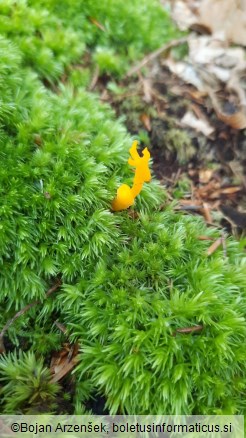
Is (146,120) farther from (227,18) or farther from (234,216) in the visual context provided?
(227,18)

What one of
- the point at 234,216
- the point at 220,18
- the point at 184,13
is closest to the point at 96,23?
the point at 184,13

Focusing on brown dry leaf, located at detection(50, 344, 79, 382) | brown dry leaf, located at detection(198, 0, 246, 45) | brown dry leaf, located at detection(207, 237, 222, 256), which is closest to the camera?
brown dry leaf, located at detection(50, 344, 79, 382)

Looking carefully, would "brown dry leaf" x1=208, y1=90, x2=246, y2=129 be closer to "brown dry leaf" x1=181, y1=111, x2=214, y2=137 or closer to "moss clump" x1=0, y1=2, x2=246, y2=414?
"brown dry leaf" x1=181, y1=111, x2=214, y2=137

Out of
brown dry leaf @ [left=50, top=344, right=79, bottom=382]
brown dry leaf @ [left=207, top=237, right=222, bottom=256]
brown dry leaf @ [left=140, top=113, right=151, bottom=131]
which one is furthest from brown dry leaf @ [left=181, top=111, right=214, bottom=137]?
brown dry leaf @ [left=50, top=344, right=79, bottom=382]

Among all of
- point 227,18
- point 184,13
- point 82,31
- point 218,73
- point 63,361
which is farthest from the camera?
point 184,13

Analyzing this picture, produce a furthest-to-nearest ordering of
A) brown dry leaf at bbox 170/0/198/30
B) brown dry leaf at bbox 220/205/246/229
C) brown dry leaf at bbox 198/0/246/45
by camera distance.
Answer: brown dry leaf at bbox 170/0/198/30
brown dry leaf at bbox 198/0/246/45
brown dry leaf at bbox 220/205/246/229

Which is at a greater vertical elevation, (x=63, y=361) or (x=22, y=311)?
(x=22, y=311)
